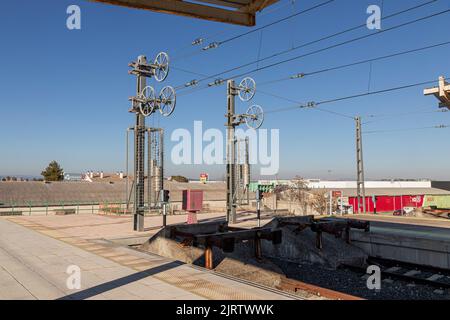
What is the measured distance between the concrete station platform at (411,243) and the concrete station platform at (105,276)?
10515 mm

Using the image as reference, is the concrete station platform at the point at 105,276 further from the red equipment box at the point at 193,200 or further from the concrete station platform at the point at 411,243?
the concrete station platform at the point at 411,243

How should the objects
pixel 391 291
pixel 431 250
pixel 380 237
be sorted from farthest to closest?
pixel 380 237
pixel 431 250
pixel 391 291

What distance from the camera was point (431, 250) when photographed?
50.2ft

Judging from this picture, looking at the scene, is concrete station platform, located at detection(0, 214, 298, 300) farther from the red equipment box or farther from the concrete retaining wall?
the concrete retaining wall

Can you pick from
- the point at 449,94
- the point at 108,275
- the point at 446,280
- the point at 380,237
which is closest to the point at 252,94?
the point at 380,237

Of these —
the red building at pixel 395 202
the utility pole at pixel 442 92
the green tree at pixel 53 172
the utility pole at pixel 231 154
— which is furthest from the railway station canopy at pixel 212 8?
the green tree at pixel 53 172

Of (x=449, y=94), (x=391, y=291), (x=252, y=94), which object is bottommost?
(x=391, y=291)

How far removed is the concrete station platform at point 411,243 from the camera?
15086 millimetres

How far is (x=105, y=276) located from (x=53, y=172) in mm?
71379

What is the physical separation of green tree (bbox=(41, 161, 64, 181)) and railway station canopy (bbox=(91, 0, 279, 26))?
73954 millimetres

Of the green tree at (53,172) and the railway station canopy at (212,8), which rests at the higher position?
the railway station canopy at (212,8)

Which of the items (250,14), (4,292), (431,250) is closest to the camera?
(250,14)
